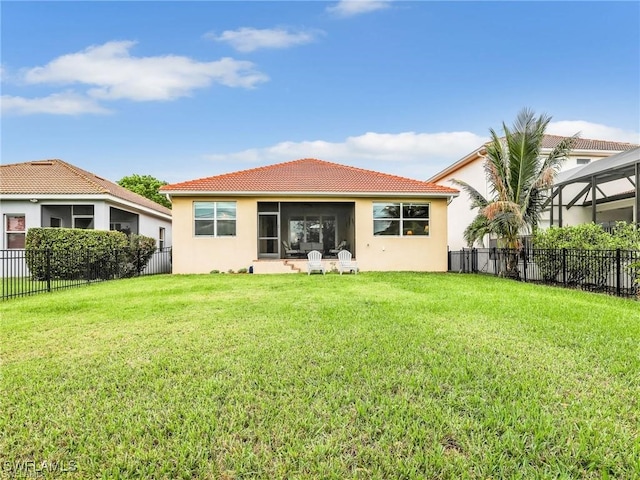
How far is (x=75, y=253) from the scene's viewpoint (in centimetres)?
1377

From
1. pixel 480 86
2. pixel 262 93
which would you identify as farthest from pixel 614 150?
pixel 262 93

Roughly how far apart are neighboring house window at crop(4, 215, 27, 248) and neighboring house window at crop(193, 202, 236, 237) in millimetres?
7679

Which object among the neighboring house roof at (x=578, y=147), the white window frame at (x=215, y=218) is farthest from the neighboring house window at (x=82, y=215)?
the neighboring house roof at (x=578, y=147)

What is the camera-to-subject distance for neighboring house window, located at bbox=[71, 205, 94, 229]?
17.5 m

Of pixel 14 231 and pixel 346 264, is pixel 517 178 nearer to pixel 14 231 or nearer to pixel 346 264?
pixel 346 264

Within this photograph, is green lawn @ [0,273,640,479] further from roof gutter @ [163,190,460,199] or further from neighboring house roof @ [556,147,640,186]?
neighboring house roof @ [556,147,640,186]

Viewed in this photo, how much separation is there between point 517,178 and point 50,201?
67.6 ft

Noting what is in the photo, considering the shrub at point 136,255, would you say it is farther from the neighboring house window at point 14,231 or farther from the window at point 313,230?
the window at point 313,230

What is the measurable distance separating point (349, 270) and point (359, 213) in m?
2.98

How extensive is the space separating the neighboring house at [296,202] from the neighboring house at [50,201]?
343cm

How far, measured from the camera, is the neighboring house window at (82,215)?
1750cm

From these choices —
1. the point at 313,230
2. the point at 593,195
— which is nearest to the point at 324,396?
the point at 593,195

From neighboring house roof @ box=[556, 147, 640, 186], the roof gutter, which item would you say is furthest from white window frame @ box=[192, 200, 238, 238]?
neighboring house roof @ box=[556, 147, 640, 186]

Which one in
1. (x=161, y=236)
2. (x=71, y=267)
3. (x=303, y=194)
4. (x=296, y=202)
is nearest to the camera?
(x=71, y=267)
